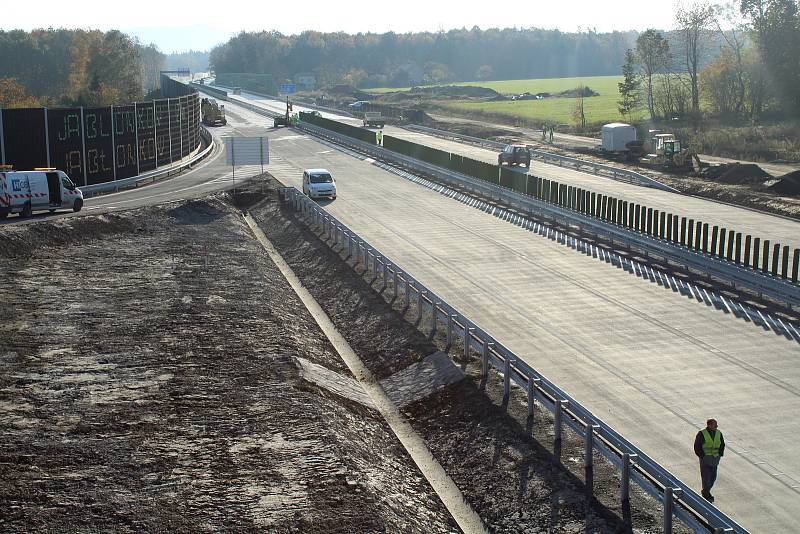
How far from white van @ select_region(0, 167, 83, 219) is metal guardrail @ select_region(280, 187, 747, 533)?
17317mm

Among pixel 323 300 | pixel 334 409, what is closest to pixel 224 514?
pixel 334 409

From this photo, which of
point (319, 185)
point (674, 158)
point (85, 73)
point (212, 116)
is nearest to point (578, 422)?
point (319, 185)

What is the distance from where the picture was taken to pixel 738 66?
4063 inches

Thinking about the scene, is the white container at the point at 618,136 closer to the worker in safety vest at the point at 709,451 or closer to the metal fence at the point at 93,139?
the metal fence at the point at 93,139

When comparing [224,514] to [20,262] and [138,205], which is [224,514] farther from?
[138,205]

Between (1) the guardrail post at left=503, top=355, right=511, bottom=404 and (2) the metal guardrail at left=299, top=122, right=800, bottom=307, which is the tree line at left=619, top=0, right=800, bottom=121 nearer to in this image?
(2) the metal guardrail at left=299, top=122, right=800, bottom=307

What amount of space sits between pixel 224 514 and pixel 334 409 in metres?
5.41

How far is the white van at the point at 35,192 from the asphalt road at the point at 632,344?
1156 cm

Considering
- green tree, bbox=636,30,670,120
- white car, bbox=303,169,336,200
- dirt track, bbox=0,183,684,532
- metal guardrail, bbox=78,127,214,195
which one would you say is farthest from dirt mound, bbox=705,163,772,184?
green tree, bbox=636,30,670,120

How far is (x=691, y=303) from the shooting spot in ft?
89.5

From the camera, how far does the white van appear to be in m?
39.0

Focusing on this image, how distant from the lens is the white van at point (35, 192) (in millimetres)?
38969

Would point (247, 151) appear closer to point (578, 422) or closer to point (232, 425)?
point (232, 425)

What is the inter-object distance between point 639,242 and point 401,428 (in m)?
16.7
